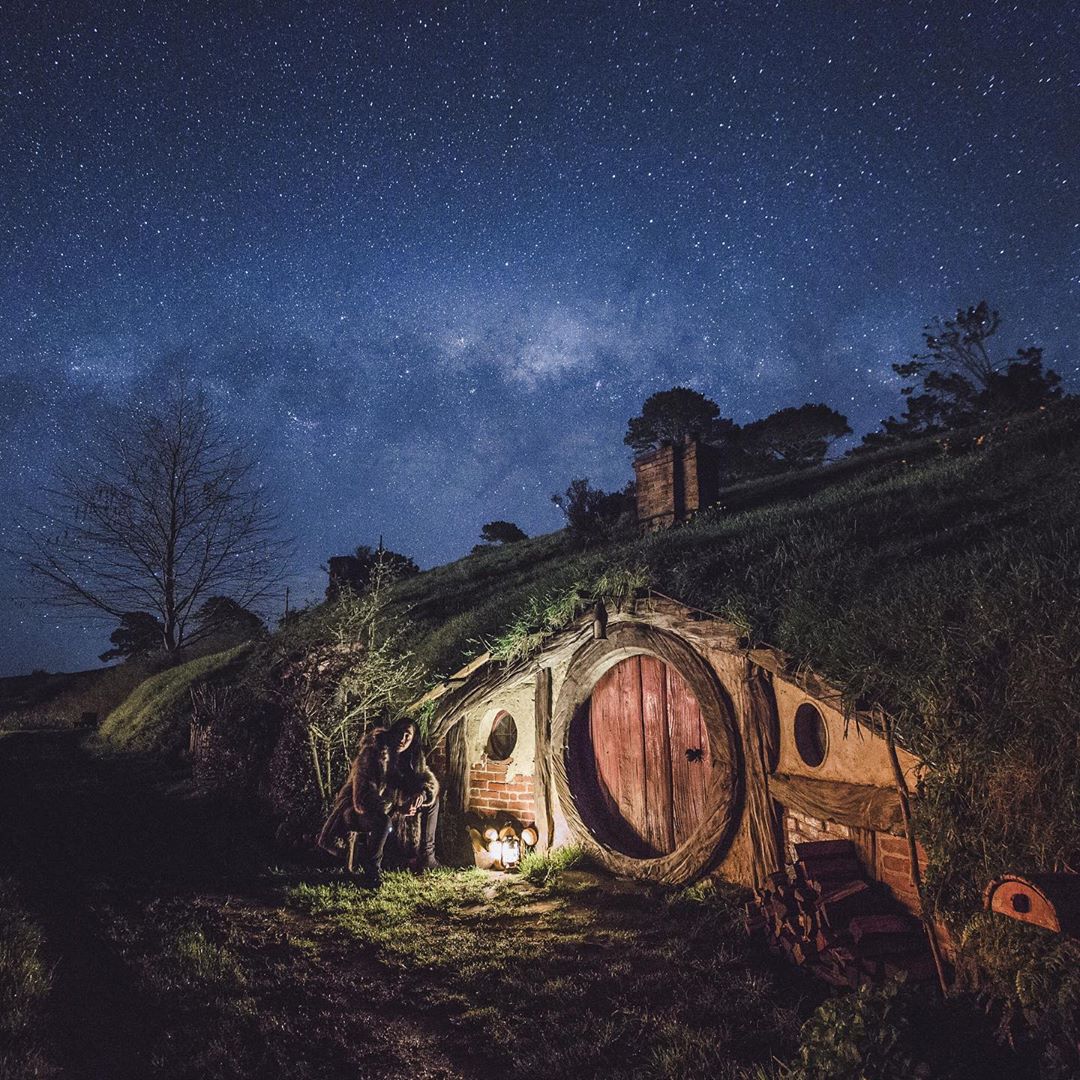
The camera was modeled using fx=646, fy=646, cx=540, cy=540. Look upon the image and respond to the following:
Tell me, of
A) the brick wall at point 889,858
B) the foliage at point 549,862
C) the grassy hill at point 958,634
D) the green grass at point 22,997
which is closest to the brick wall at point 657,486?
the grassy hill at point 958,634

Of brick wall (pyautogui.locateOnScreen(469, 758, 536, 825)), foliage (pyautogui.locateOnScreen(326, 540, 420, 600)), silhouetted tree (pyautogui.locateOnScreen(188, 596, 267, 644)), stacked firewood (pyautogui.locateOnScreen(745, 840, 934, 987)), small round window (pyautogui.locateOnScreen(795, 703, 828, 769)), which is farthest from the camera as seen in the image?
foliage (pyautogui.locateOnScreen(326, 540, 420, 600))

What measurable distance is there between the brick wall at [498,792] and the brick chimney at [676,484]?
8.55 m

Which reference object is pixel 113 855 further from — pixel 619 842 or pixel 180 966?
pixel 619 842

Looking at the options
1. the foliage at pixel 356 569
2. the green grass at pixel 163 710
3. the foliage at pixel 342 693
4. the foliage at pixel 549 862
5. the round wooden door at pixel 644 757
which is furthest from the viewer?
the foliage at pixel 356 569

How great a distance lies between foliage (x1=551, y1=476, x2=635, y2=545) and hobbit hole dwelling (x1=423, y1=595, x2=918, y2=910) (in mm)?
10844

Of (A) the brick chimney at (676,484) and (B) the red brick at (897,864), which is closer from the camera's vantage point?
(B) the red brick at (897,864)

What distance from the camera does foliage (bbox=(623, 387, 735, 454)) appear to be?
33.3 m

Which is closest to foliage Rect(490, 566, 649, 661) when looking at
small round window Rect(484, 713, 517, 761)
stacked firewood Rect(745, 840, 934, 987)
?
small round window Rect(484, 713, 517, 761)

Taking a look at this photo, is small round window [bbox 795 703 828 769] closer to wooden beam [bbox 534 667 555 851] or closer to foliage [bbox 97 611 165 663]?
wooden beam [bbox 534 667 555 851]

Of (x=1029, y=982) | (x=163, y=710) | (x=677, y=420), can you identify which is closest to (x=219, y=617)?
(x=163, y=710)

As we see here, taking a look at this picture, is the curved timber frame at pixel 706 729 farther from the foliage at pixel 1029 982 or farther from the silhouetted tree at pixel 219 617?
the silhouetted tree at pixel 219 617

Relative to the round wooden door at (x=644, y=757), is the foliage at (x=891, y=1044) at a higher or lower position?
lower

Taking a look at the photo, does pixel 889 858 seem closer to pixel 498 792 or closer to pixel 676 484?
pixel 498 792

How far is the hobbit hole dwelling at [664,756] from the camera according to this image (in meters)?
4.38
